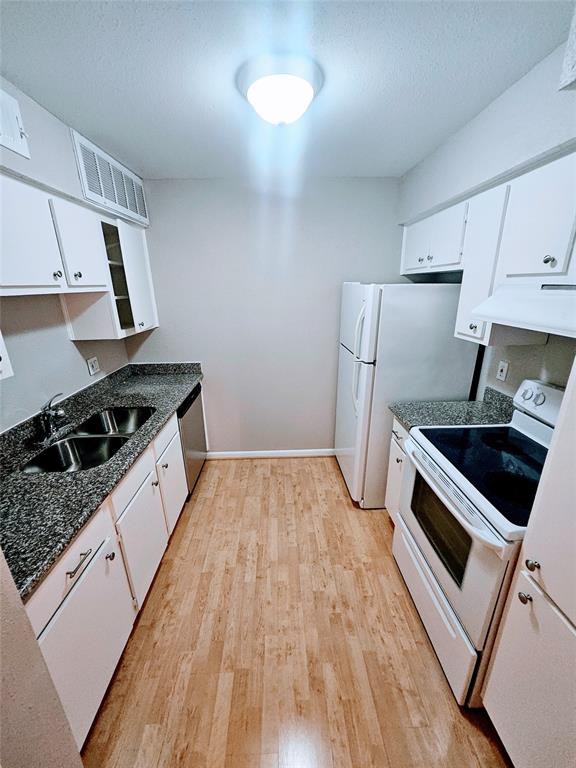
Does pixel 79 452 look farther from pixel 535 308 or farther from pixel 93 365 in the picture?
pixel 535 308

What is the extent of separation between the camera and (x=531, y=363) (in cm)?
164

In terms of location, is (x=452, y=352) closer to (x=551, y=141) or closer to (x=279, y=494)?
(x=551, y=141)

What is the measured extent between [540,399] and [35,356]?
8.78ft

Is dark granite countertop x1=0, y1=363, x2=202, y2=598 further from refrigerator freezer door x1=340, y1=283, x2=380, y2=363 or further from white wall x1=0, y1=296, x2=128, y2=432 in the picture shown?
refrigerator freezer door x1=340, y1=283, x2=380, y2=363

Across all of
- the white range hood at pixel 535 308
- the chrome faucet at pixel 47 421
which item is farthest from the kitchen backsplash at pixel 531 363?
the chrome faucet at pixel 47 421

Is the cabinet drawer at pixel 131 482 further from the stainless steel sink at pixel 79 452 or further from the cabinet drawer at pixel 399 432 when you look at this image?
the cabinet drawer at pixel 399 432

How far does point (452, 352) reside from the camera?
2.03 m

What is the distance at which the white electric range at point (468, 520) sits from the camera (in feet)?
3.48

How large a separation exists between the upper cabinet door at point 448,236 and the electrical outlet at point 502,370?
65 centimetres

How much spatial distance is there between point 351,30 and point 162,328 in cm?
227

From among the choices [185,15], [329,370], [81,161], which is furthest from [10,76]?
[329,370]

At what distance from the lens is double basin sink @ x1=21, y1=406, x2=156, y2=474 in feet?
5.30

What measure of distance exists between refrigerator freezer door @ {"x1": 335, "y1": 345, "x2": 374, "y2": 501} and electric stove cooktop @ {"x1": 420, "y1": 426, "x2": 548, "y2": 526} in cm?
55

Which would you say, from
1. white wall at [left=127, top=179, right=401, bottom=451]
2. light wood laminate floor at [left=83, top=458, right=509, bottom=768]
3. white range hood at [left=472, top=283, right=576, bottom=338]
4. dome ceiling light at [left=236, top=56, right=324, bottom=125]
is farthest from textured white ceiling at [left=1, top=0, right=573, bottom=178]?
light wood laminate floor at [left=83, top=458, right=509, bottom=768]
